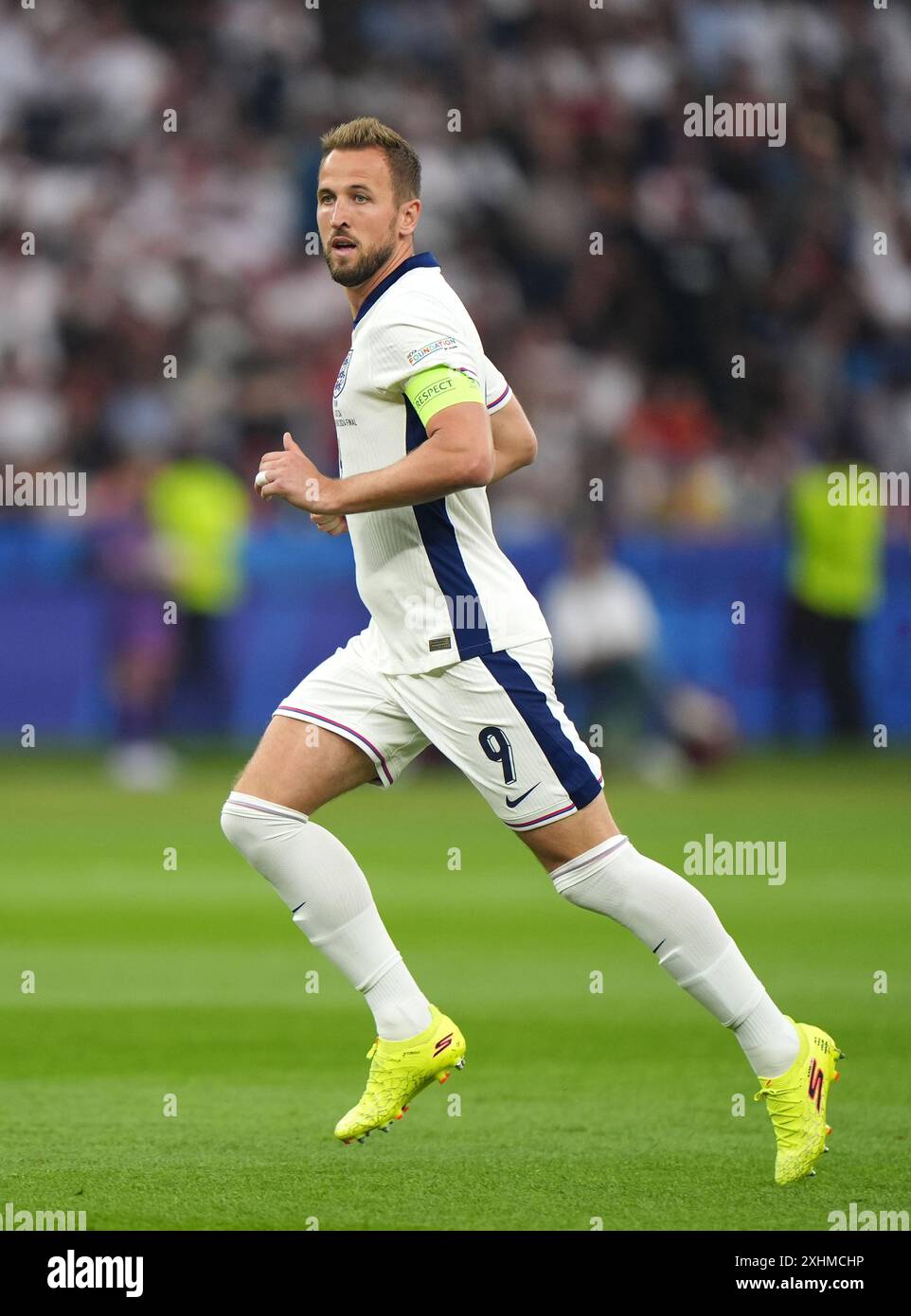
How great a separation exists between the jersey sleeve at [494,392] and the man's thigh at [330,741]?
0.82 m

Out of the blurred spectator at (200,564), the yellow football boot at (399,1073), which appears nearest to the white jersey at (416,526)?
the yellow football boot at (399,1073)

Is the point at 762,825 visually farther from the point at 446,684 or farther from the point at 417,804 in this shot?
the point at 446,684

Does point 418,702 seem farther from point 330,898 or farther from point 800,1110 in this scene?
point 800,1110

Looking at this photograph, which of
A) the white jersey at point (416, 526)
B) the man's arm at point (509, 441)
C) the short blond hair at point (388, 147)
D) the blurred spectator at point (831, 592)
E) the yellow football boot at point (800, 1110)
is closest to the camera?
the yellow football boot at point (800, 1110)

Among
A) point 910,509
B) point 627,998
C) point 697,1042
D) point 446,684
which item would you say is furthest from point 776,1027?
point 910,509

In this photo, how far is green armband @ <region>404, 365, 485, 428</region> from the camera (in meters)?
5.05

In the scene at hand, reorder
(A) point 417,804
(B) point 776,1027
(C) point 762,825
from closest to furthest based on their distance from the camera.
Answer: (B) point 776,1027 → (C) point 762,825 → (A) point 417,804

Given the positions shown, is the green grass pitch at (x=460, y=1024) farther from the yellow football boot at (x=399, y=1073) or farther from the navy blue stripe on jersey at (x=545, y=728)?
the navy blue stripe on jersey at (x=545, y=728)

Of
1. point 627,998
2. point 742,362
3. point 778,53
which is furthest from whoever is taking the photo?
point 778,53

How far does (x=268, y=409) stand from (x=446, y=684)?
1267cm

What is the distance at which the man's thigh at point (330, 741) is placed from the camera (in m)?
5.36

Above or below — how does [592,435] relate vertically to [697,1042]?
above

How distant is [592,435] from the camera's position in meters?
17.8

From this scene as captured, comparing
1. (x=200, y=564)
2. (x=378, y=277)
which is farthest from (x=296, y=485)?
(x=200, y=564)
